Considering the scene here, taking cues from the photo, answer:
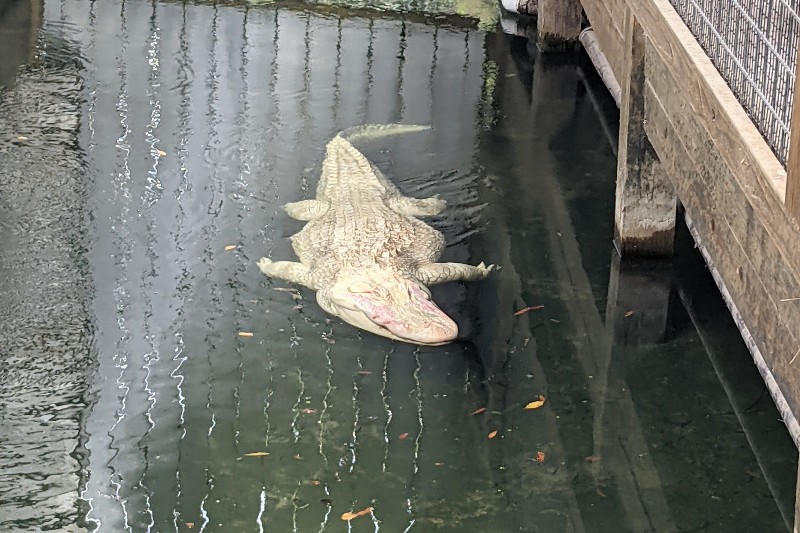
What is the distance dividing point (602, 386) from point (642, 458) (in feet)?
1.93

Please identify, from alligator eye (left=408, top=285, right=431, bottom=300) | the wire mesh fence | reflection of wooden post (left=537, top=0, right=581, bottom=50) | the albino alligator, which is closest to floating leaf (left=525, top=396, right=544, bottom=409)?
the albino alligator

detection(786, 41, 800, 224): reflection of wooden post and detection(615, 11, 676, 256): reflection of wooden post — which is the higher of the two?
detection(786, 41, 800, 224): reflection of wooden post

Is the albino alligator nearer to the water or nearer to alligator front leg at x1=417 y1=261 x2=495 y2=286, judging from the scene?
alligator front leg at x1=417 y1=261 x2=495 y2=286

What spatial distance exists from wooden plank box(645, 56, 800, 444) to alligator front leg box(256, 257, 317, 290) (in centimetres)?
196

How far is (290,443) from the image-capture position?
4.97 meters

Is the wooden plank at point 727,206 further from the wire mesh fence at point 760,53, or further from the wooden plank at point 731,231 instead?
the wire mesh fence at point 760,53

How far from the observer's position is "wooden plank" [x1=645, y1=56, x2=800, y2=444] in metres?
3.57

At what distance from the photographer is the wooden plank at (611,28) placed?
648 cm

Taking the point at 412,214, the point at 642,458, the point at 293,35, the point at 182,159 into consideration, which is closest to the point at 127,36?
the point at 293,35

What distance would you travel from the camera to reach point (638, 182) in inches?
238

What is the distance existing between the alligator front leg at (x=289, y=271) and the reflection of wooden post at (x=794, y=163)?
130 inches

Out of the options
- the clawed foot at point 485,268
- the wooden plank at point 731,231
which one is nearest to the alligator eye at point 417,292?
the clawed foot at point 485,268

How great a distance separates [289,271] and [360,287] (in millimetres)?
561

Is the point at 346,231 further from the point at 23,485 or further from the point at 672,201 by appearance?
the point at 23,485
